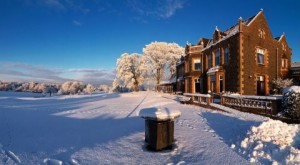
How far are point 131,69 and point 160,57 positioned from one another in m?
8.86

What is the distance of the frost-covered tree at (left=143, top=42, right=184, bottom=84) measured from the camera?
54.1 meters

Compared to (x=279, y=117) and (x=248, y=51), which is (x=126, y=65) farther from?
(x=279, y=117)

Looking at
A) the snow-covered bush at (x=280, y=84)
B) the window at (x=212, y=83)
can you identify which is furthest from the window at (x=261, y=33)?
the window at (x=212, y=83)

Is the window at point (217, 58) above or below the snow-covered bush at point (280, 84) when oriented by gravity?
above

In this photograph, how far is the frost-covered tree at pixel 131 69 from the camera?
5609 centimetres

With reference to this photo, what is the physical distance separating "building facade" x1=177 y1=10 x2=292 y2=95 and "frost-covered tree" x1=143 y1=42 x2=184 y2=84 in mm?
24936

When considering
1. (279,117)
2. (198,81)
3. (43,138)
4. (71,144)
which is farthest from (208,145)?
(198,81)

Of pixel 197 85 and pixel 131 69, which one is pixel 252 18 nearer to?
pixel 197 85

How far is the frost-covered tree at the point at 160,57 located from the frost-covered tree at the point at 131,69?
2.44 meters

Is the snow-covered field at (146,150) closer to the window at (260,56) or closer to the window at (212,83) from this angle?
the window at (212,83)

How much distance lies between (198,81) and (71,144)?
26262mm

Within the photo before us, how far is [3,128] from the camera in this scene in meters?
8.55

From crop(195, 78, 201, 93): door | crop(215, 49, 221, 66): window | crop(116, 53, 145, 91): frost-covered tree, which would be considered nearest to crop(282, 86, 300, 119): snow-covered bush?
crop(215, 49, 221, 66): window

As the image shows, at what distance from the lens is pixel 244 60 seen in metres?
22.1
